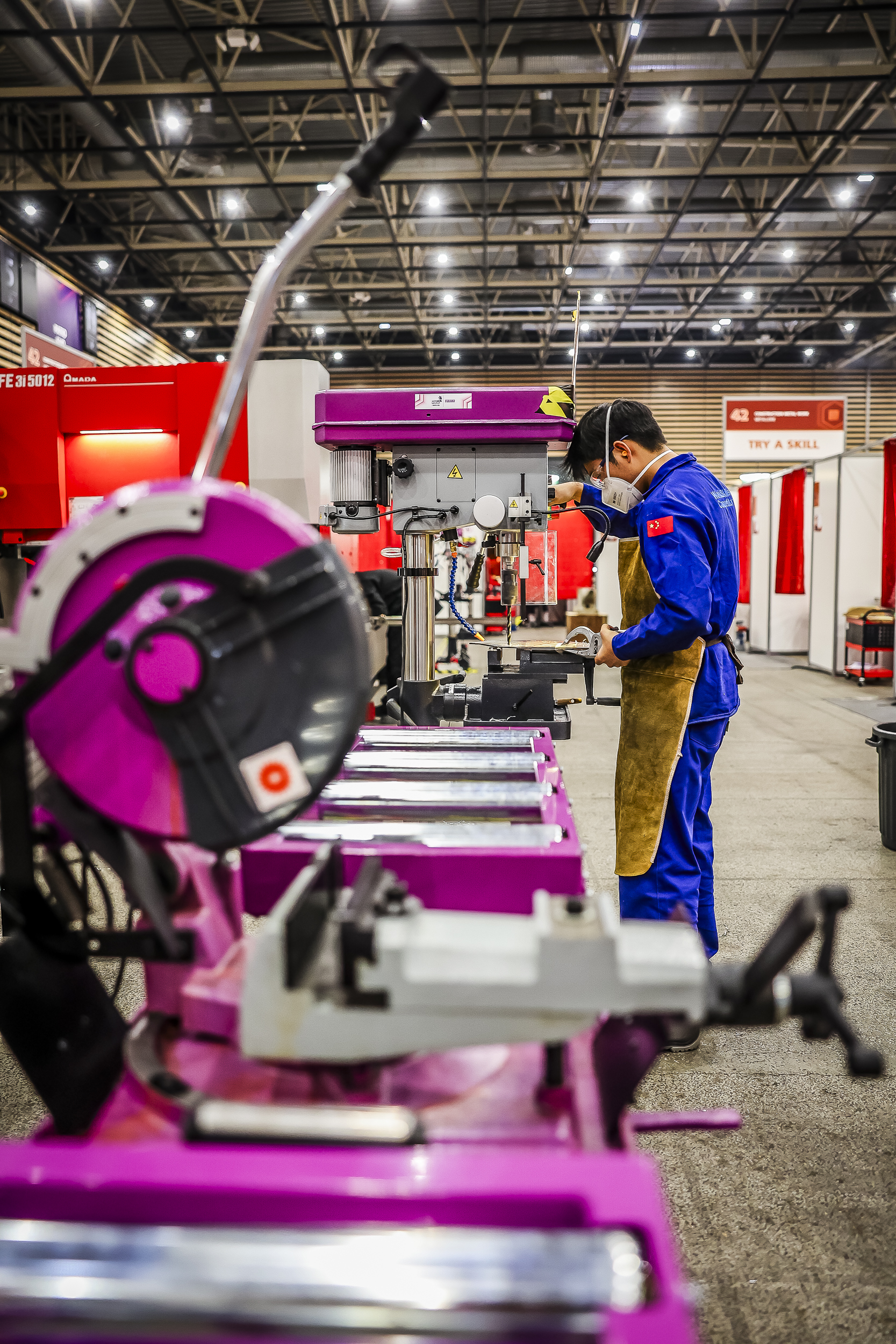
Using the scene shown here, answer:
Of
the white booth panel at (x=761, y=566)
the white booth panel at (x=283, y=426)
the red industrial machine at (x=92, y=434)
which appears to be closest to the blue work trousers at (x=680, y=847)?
the white booth panel at (x=283, y=426)

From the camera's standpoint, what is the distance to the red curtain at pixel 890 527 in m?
8.48

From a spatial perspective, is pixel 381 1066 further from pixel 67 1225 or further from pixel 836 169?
pixel 836 169

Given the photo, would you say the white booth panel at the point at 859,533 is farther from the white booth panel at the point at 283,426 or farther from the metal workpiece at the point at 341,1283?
the metal workpiece at the point at 341,1283

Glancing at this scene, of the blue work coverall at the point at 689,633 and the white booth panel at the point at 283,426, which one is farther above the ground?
the white booth panel at the point at 283,426

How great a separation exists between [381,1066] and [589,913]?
0.32 metres

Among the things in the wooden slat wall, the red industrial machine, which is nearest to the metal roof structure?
the wooden slat wall

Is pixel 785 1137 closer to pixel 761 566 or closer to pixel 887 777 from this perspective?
pixel 887 777

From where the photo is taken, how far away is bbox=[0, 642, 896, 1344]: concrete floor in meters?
1.46

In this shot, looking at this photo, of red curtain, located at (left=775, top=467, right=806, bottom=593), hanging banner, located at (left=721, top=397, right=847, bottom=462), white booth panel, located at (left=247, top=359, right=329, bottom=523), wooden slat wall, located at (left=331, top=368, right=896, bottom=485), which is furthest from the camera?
wooden slat wall, located at (left=331, top=368, right=896, bottom=485)

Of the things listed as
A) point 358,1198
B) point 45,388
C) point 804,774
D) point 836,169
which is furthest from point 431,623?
point 836,169

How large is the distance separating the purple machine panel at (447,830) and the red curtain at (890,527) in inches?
313

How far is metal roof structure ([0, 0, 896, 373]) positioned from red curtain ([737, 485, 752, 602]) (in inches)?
114

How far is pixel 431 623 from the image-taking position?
245 cm

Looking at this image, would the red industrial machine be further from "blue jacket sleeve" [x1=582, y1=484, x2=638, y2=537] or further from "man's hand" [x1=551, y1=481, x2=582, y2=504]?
"blue jacket sleeve" [x1=582, y1=484, x2=638, y2=537]
